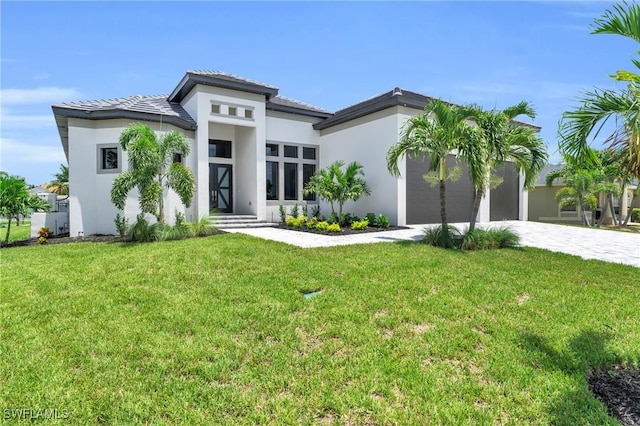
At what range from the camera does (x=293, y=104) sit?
18.4 meters

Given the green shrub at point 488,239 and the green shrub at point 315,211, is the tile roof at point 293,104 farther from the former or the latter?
the green shrub at point 488,239

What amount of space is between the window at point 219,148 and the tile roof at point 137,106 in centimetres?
218

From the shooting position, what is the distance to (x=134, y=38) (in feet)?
32.1

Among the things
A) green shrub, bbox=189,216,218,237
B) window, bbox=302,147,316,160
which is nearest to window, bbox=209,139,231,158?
window, bbox=302,147,316,160

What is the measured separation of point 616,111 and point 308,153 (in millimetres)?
15087

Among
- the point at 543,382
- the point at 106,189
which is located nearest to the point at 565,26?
the point at 543,382

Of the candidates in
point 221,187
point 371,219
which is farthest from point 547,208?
point 221,187

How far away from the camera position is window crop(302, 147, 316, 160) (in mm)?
18078

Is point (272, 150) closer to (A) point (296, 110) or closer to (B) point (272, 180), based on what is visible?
(B) point (272, 180)

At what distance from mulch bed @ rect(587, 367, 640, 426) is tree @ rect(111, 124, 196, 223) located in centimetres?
1061

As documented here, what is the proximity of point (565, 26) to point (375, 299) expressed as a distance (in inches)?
256

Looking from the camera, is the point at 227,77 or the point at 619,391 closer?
the point at 619,391

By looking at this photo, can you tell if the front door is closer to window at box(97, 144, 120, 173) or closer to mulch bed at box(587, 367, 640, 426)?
window at box(97, 144, 120, 173)

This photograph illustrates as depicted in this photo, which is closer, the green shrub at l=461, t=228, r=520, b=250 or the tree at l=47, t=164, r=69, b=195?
the green shrub at l=461, t=228, r=520, b=250
